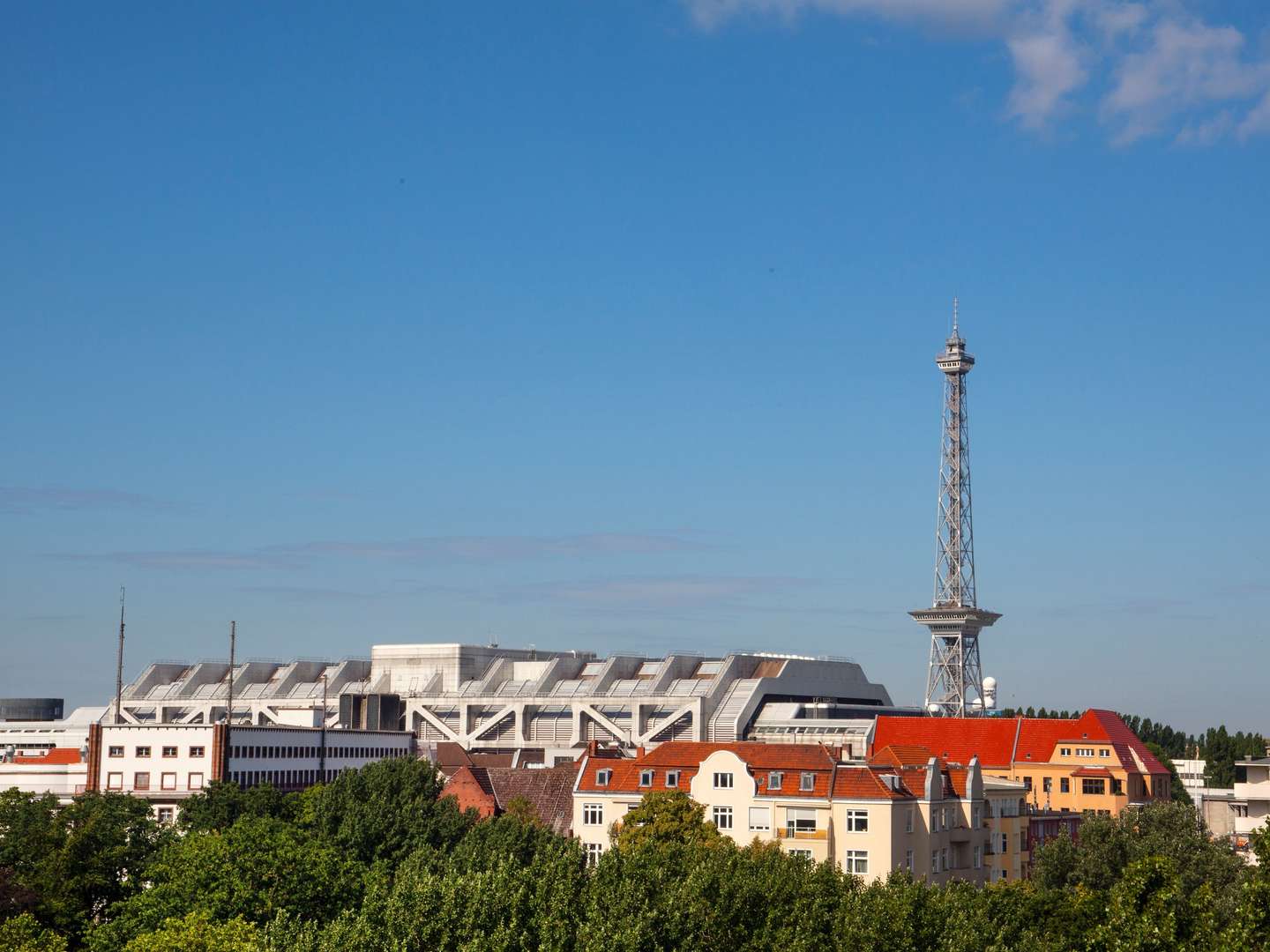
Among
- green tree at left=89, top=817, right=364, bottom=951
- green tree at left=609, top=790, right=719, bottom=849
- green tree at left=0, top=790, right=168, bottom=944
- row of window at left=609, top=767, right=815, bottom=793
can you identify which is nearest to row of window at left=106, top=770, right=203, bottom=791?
green tree at left=0, top=790, right=168, bottom=944

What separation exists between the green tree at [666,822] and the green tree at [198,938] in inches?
1242

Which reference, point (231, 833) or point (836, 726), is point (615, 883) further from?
point (836, 726)

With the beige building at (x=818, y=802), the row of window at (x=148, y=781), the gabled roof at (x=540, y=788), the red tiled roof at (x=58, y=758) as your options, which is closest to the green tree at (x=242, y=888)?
the beige building at (x=818, y=802)

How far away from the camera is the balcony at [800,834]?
336 feet

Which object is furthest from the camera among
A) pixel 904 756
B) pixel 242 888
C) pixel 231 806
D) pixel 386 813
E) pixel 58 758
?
pixel 58 758

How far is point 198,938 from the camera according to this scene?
68.2 m

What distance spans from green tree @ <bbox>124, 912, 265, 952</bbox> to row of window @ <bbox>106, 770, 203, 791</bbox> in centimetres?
7680

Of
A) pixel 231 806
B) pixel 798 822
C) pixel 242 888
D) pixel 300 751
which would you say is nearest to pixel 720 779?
pixel 798 822

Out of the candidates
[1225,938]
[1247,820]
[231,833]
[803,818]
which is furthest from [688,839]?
[1247,820]

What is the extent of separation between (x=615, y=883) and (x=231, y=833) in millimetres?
26080

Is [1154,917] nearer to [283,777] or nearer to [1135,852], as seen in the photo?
[1135,852]

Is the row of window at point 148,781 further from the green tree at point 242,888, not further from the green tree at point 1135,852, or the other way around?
the green tree at point 1135,852

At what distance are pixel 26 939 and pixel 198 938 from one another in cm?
838

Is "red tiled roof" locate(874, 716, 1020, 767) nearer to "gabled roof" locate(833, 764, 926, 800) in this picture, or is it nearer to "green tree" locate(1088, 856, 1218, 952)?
"gabled roof" locate(833, 764, 926, 800)
